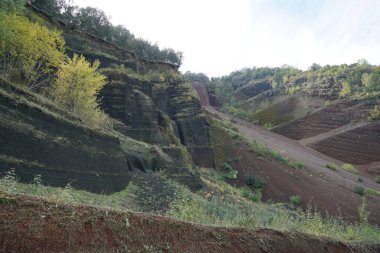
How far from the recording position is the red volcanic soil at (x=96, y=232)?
4.66 meters

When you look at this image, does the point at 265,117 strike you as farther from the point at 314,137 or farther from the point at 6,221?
the point at 6,221

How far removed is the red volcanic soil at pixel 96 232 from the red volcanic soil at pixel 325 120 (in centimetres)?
5545

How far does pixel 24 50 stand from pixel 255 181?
1777cm

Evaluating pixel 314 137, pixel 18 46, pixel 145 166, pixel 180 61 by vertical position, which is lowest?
pixel 145 166

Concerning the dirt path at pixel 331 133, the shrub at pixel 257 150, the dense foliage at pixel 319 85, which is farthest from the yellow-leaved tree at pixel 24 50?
the dense foliage at pixel 319 85

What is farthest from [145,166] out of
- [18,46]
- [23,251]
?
[23,251]

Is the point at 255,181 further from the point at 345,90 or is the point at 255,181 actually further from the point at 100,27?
the point at 345,90

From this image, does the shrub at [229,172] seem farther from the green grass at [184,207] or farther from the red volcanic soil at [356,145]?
the red volcanic soil at [356,145]

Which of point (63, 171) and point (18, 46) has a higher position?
point (18, 46)

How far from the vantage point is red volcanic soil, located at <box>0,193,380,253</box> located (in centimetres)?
466

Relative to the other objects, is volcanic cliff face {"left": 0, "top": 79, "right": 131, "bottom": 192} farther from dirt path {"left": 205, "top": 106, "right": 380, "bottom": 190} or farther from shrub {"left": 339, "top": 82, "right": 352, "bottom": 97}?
shrub {"left": 339, "top": 82, "right": 352, "bottom": 97}

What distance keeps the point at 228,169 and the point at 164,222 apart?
23629 millimetres

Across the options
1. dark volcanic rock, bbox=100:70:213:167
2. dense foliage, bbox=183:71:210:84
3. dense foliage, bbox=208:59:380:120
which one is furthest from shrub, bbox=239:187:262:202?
dense foliage, bbox=183:71:210:84

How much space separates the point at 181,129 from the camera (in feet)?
95.9
